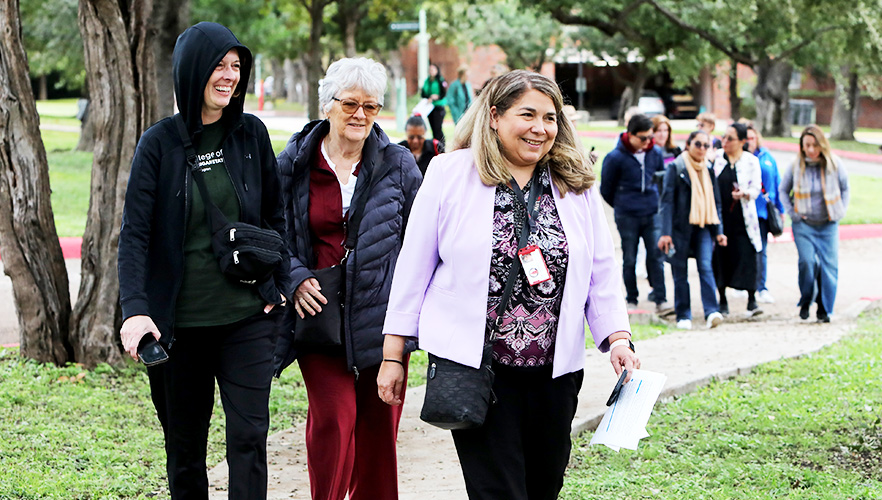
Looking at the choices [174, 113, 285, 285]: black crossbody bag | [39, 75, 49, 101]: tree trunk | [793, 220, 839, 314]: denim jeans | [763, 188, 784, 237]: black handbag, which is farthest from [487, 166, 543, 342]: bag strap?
[39, 75, 49, 101]: tree trunk

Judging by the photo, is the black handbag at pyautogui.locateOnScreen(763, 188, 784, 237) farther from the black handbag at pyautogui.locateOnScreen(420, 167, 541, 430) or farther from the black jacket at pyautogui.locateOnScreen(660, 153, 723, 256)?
the black handbag at pyautogui.locateOnScreen(420, 167, 541, 430)

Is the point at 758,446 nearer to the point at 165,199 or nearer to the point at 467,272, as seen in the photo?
the point at 467,272

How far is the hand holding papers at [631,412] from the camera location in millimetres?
3562

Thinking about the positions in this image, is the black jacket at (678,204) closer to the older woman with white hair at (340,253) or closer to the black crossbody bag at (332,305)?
the older woman with white hair at (340,253)

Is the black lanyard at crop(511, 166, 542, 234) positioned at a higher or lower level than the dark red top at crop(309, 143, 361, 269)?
higher

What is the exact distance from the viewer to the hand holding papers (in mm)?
3562

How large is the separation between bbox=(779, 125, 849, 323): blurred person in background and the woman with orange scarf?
0.78 metres

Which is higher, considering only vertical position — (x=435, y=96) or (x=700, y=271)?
(x=435, y=96)

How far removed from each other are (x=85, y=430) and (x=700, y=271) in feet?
21.0

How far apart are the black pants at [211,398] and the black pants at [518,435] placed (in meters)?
0.92

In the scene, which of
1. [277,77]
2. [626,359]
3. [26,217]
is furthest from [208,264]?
[277,77]

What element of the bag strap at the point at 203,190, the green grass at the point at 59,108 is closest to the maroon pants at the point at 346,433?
the bag strap at the point at 203,190

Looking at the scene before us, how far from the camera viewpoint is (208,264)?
162 inches

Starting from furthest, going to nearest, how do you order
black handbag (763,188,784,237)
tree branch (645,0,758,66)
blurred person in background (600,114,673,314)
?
tree branch (645,0,758,66)
black handbag (763,188,784,237)
blurred person in background (600,114,673,314)
